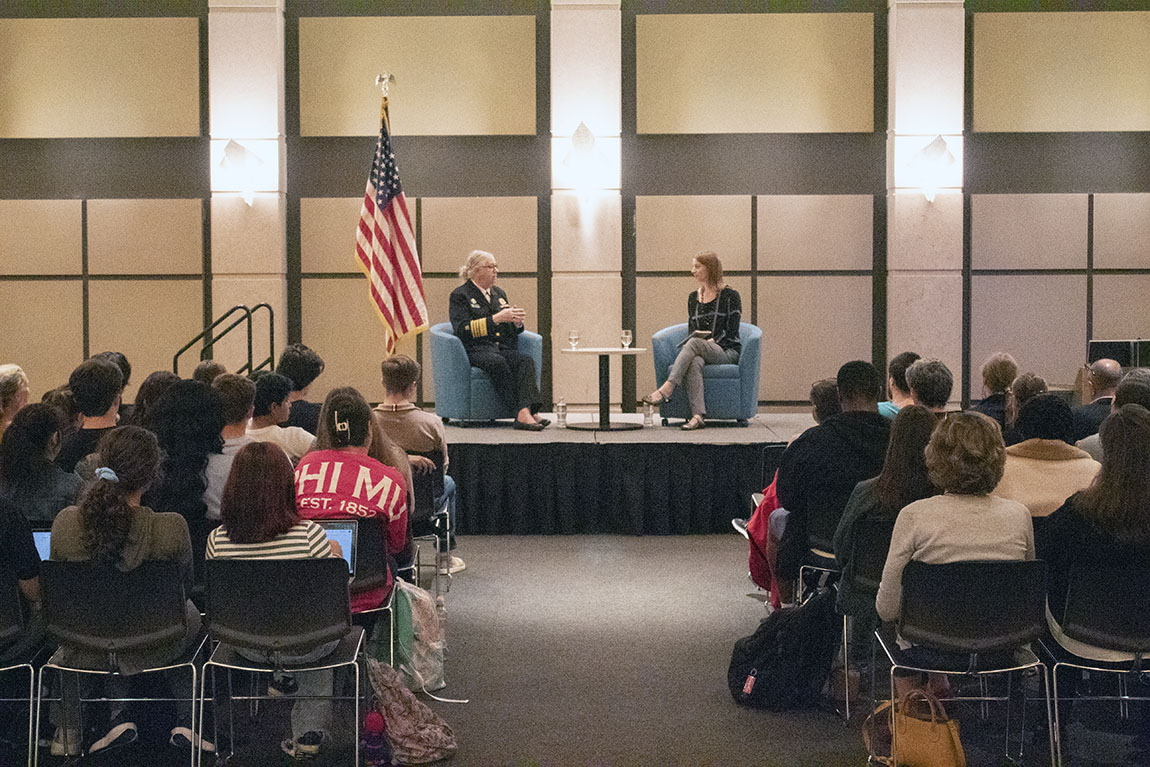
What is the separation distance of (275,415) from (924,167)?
645 cm

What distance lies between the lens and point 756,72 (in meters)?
9.38

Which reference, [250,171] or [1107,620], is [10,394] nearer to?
[1107,620]

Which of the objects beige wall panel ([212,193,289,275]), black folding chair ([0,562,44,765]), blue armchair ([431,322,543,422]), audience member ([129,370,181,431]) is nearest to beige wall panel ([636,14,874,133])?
blue armchair ([431,322,543,422])

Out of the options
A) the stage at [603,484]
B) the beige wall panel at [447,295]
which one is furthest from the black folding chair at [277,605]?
the beige wall panel at [447,295]

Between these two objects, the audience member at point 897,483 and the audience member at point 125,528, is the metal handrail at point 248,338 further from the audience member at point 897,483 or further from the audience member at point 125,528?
the audience member at point 897,483

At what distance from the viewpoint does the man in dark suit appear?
761cm

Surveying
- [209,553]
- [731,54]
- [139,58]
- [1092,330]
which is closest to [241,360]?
[139,58]

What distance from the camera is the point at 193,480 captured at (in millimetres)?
3602

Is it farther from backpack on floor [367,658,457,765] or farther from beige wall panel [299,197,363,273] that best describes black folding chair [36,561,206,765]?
beige wall panel [299,197,363,273]

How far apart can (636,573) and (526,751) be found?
2.45 metres

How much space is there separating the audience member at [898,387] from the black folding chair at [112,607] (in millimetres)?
2888

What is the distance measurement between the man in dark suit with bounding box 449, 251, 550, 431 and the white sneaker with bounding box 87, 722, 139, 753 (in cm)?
429

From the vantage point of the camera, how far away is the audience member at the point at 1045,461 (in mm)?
3656

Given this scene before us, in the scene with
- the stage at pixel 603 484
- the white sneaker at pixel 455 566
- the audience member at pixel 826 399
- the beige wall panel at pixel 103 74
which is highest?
the beige wall panel at pixel 103 74
